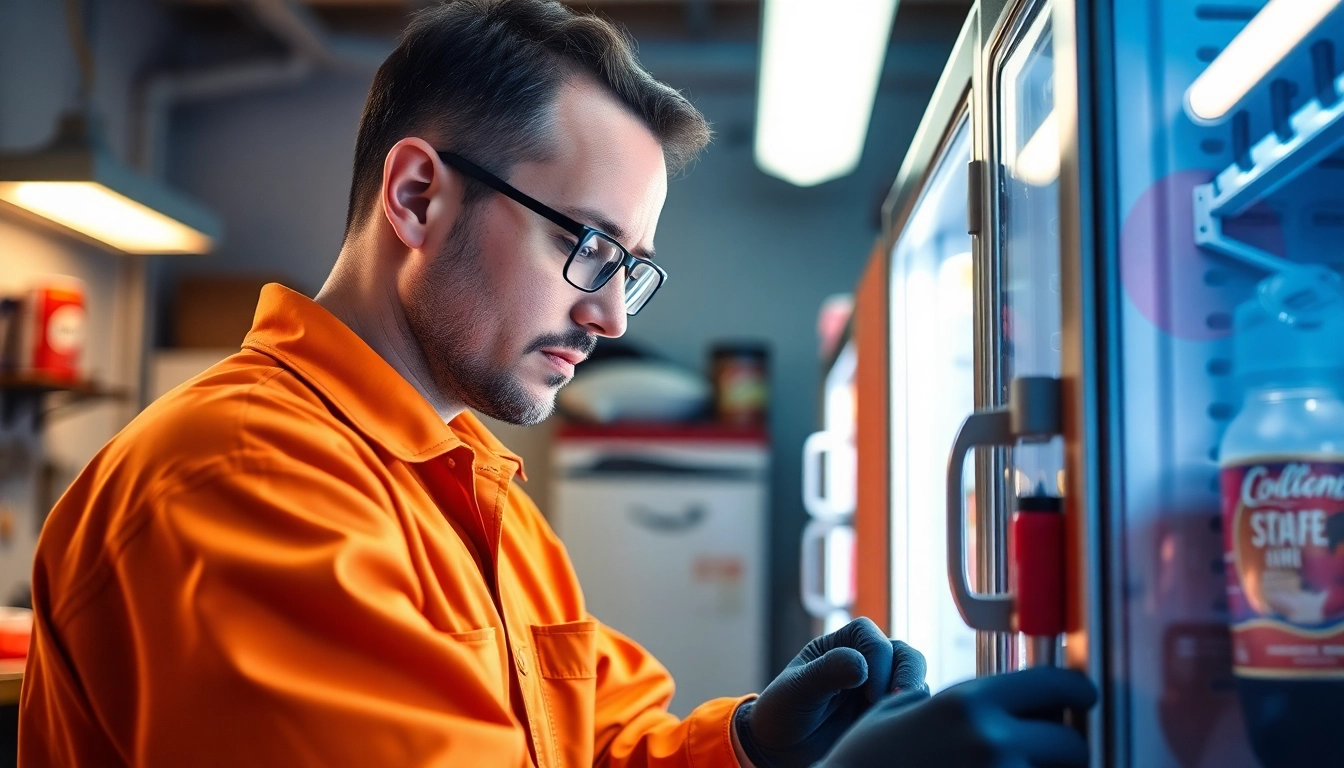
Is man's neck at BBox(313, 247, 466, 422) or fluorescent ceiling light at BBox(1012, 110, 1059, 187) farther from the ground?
fluorescent ceiling light at BBox(1012, 110, 1059, 187)

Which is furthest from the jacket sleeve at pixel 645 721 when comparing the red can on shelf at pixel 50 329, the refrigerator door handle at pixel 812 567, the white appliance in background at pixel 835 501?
the red can on shelf at pixel 50 329

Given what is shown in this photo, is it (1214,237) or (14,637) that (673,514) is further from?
(1214,237)

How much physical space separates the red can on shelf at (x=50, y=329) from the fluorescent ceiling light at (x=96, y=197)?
24 cm

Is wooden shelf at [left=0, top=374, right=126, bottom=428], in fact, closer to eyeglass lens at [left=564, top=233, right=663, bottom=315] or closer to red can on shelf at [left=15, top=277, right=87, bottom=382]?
red can on shelf at [left=15, top=277, right=87, bottom=382]

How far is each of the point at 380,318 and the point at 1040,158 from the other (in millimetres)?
609

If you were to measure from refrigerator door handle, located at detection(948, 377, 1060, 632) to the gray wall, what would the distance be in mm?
3594

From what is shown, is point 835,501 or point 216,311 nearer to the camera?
point 835,501

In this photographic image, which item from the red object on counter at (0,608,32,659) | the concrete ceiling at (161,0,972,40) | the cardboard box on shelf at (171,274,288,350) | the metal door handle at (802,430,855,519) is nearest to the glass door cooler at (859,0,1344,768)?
the red object on counter at (0,608,32,659)

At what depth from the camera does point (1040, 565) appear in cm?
65

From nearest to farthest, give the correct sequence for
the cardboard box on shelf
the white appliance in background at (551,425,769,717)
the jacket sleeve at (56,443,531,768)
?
the jacket sleeve at (56,443,531,768) < the white appliance in background at (551,425,769,717) < the cardboard box on shelf

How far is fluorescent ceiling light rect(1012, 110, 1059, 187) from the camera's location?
2.53 ft

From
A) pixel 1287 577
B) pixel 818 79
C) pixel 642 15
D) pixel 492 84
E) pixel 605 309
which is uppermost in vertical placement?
pixel 642 15

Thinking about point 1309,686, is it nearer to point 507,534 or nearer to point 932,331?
point 507,534

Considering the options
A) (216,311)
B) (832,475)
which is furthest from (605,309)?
(216,311)
